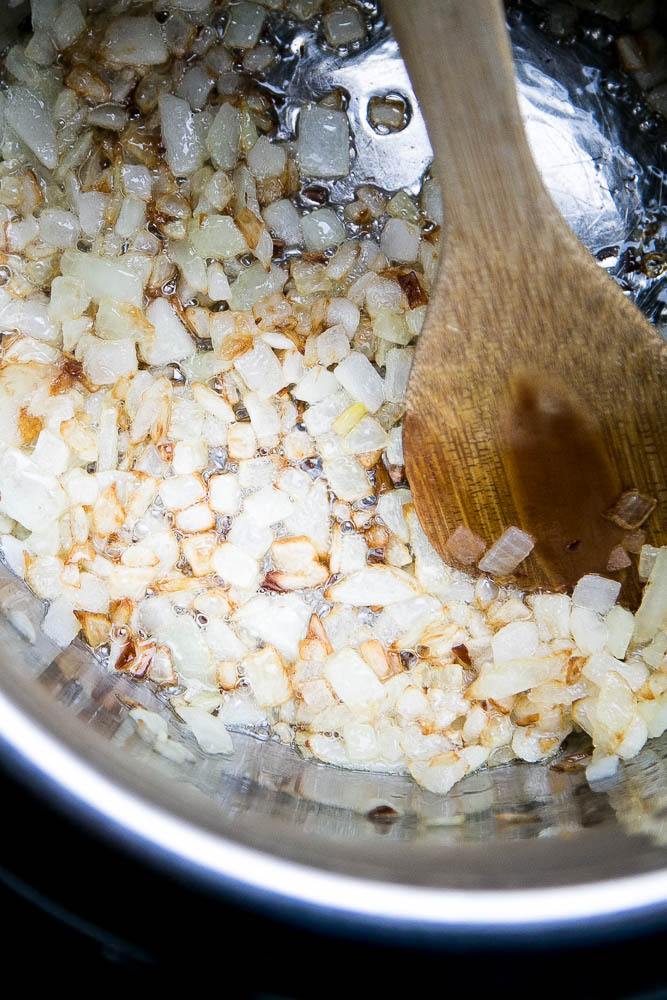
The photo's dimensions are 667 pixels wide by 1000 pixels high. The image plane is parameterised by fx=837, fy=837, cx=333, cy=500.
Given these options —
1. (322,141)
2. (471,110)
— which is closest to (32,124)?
(322,141)

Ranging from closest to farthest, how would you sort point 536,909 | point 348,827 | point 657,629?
point 536,909
point 348,827
point 657,629

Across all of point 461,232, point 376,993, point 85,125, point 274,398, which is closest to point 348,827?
point 376,993

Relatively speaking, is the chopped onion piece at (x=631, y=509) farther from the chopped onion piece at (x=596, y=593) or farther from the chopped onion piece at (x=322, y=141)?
the chopped onion piece at (x=322, y=141)

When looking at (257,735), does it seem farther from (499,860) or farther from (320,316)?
(320,316)

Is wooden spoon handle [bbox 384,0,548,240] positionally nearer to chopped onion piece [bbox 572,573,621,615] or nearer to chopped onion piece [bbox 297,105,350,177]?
chopped onion piece [bbox 297,105,350,177]

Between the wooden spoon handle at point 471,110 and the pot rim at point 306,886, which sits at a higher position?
the wooden spoon handle at point 471,110

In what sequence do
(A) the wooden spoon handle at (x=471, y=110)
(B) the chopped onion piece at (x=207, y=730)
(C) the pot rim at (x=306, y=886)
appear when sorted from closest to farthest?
(C) the pot rim at (x=306, y=886)
(A) the wooden spoon handle at (x=471, y=110)
(B) the chopped onion piece at (x=207, y=730)

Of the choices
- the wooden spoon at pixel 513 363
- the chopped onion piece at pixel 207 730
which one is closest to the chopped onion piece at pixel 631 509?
the wooden spoon at pixel 513 363

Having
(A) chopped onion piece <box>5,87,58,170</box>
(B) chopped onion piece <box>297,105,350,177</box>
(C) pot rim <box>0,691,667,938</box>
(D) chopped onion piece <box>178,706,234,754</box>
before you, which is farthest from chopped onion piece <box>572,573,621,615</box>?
(A) chopped onion piece <box>5,87,58,170</box>

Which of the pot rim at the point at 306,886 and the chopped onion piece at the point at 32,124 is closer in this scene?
the pot rim at the point at 306,886
